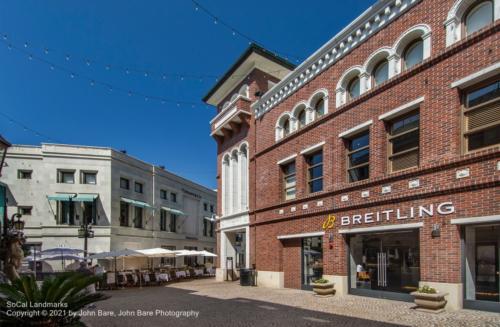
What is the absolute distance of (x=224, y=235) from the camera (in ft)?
78.4

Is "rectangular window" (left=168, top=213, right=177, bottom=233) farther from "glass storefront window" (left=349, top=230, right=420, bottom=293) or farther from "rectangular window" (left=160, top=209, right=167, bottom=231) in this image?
"glass storefront window" (left=349, top=230, right=420, bottom=293)

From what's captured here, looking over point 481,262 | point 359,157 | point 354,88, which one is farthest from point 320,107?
point 481,262

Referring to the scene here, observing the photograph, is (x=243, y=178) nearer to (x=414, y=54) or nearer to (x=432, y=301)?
(x=414, y=54)

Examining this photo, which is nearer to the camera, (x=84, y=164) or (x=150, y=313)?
(x=150, y=313)

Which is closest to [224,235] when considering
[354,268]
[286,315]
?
[354,268]

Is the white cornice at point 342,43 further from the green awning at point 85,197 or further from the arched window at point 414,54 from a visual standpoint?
the green awning at point 85,197

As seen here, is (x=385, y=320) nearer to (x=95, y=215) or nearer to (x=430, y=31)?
(x=430, y=31)

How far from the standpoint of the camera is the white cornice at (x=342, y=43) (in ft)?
40.8

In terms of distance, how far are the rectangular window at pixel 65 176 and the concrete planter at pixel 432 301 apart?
27192 millimetres

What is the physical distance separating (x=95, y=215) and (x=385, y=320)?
84.3ft

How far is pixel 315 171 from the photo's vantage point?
1620cm

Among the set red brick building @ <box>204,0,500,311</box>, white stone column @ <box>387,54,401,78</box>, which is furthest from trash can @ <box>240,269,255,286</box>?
white stone column @ <box>387,54,401,78</box>

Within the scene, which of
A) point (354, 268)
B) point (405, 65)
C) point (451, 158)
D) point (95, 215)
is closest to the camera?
point (451, 158)

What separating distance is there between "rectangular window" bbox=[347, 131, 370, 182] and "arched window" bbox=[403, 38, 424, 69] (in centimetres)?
264
